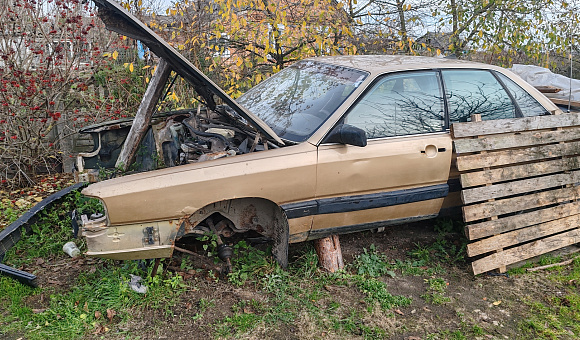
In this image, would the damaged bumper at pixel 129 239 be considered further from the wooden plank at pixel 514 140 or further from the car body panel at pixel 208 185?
the wooden plank at pixel 514 140

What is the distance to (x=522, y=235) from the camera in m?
4.05

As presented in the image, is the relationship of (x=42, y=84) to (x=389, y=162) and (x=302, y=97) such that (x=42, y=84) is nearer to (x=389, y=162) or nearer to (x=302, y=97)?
(x=302, y=97)

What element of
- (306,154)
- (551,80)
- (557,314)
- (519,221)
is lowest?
(557,314)

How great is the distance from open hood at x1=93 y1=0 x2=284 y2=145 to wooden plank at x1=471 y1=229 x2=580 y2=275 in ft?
6.58

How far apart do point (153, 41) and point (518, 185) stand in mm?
3221

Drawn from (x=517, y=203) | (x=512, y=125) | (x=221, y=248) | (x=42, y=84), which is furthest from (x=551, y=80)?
(x=42, y=84)

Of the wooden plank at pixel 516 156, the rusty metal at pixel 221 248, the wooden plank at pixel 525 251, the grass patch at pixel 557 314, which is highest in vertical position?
the wooden plank at pixel 516 156

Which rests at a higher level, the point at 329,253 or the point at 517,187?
the point at 517,187

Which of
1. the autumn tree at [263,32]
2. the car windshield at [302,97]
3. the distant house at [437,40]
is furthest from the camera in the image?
the distant house at [437,40]

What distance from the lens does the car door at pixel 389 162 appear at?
3463 millimetres

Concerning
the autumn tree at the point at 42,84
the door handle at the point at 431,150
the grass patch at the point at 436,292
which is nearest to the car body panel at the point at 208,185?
the door handle at the point at 431,150

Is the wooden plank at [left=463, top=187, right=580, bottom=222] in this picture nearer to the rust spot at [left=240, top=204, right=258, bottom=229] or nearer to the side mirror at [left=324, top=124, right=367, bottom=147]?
the side mirror at [left=324, top=124, right=367, bottom=147]

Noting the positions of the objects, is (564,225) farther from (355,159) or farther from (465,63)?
(355,159)

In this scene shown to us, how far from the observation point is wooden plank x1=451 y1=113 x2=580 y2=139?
3.79 meters
